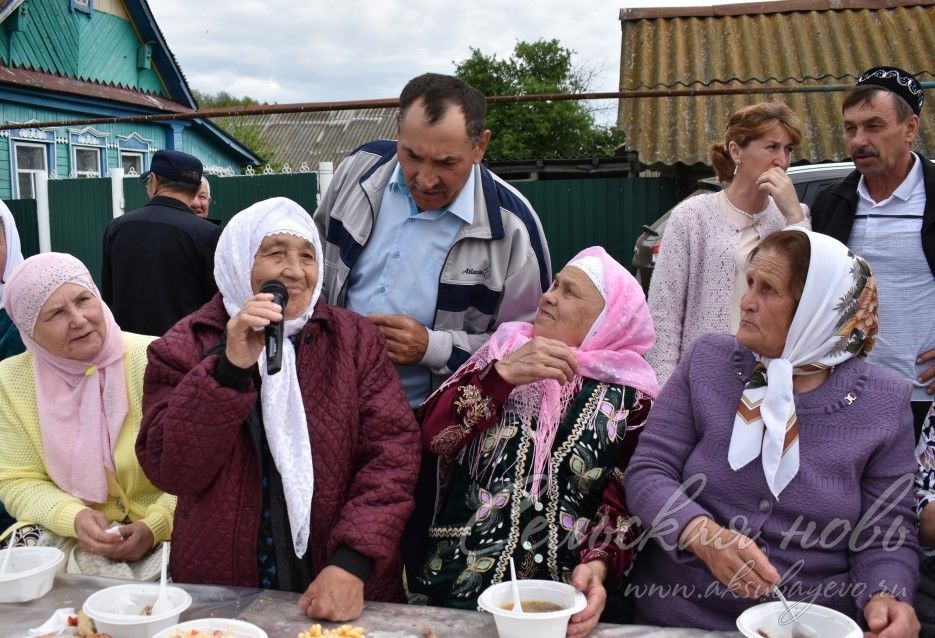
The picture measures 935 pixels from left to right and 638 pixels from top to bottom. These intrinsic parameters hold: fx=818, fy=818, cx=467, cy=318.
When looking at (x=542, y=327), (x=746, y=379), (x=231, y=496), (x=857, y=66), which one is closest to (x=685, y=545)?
(x=746, y=379)

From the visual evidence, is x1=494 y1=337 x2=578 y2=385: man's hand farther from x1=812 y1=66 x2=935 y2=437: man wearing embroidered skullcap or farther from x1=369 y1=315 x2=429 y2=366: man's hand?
x1=812 y1=66 x2=935 y2=437: man wearing embroidered skullcap

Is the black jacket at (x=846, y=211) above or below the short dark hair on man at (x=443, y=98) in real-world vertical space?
below

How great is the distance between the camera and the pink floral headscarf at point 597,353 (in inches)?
84.0

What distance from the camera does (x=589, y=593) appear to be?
6.00ft

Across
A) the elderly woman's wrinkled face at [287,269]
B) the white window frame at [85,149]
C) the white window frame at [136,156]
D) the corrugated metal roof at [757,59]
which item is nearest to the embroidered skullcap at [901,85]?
the elderly woman's wrinkled face at [287,269]

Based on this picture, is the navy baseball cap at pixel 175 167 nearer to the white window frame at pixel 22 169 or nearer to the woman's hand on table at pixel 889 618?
the woman's hand on table at pixel 889 618

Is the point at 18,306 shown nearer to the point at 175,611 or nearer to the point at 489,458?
the point at 175,611

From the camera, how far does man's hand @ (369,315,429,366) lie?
233 cm

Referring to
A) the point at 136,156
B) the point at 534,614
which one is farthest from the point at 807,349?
the point at 136,156

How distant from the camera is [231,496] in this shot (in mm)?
1960

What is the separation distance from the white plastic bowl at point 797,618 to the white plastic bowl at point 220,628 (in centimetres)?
94

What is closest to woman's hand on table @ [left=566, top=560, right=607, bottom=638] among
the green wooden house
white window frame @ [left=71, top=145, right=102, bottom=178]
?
the green wooden house

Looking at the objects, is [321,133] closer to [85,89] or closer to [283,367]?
[85,89]

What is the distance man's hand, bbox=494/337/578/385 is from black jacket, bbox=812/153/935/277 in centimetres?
151
